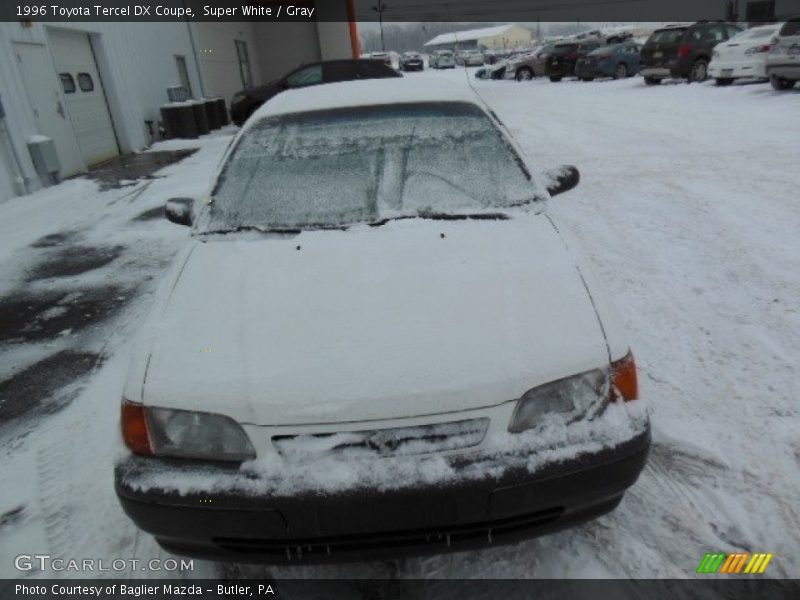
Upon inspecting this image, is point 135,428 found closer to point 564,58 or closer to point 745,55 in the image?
point 745,55

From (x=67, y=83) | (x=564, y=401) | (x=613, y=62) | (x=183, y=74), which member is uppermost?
(x=183, y=74)

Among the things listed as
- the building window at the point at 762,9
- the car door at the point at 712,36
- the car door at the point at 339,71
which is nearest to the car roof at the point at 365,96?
the car door at the point at 339,71

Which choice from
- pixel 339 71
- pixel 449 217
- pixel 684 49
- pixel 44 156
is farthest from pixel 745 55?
pixel 44 156

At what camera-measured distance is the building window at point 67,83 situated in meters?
10.1

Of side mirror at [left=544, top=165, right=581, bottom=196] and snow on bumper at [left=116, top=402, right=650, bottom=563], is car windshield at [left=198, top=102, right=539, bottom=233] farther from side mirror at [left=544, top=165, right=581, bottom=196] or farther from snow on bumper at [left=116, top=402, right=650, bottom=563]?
snow on bumper at [left=116, top=402, right=650, bottom=563]

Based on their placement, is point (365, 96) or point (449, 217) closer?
point (449, 217)

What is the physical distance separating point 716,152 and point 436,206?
6.93 meters

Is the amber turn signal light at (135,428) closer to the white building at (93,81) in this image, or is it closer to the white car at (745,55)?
the white building at (93,81)

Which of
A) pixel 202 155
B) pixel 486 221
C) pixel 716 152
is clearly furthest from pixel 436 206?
pixel 202 155

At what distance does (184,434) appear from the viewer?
5.85 ft

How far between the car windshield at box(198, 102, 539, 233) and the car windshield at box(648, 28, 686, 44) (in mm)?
17059

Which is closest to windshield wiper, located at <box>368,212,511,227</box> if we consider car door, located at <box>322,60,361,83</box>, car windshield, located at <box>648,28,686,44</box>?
car door, located at <box>322,60,361,83</box>

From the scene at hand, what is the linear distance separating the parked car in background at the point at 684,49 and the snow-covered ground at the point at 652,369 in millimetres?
9829

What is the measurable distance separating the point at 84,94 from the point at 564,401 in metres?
11.9
